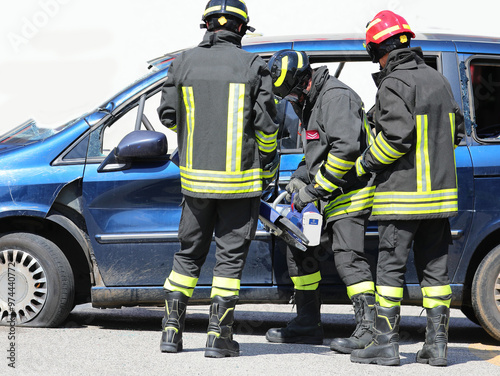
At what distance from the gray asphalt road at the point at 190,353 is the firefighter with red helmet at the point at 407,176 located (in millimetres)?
224

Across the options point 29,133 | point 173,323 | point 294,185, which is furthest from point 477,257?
point 29,133

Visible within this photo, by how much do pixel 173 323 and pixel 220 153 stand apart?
0.97 m

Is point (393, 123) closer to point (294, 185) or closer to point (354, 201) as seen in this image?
point (354, 201)

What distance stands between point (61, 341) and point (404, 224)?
82.7 inches

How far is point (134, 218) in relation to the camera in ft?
16.7

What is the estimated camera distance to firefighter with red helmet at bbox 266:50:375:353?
4.59m

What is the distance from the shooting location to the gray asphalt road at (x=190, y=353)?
165 inches

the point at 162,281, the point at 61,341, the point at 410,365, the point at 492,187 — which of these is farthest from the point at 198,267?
the point at 492,187

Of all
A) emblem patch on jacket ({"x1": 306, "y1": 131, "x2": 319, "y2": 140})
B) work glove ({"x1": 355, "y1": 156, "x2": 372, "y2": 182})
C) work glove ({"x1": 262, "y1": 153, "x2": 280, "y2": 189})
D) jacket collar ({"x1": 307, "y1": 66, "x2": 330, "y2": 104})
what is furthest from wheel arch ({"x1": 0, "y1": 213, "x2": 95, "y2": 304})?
work glove ({"x1": 355, "y1": 156, "x2": 372, "y2": 182})

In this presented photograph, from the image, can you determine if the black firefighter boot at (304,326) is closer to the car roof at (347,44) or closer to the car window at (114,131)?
the car window at (114,131)

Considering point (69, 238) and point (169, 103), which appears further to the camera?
point (69, 238)

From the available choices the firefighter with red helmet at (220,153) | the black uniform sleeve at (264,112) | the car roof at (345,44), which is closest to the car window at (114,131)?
the car roof at (345,44)

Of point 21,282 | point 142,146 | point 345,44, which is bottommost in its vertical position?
point 21,282

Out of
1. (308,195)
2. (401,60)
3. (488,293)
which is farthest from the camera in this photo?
(488,293)
